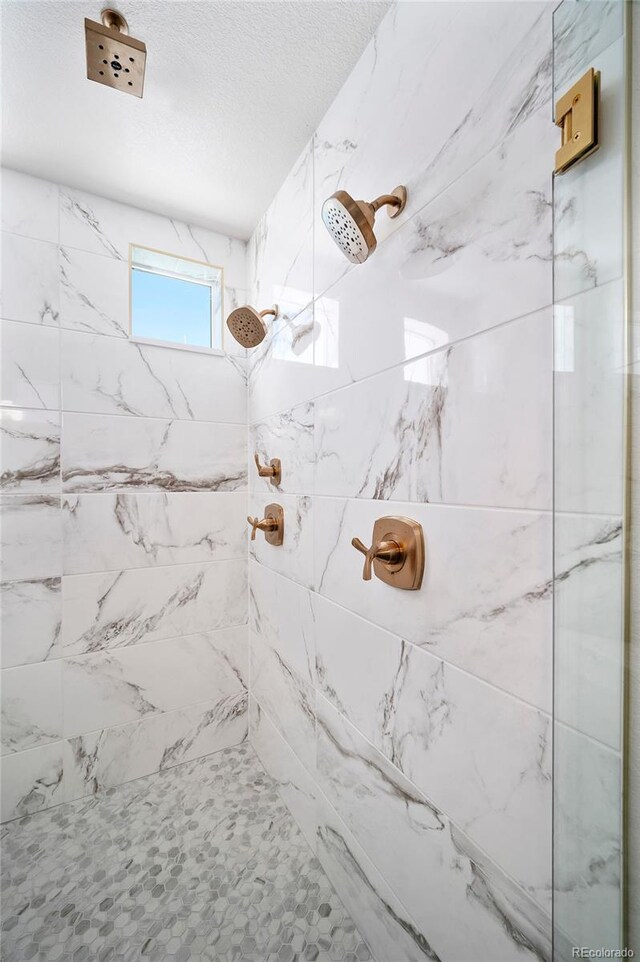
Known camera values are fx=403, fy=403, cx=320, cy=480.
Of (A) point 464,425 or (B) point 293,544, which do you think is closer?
(A) point 464,425

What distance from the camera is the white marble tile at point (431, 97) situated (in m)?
0.59

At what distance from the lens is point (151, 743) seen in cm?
157

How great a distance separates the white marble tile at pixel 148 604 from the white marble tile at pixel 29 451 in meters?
Answer: 0.35

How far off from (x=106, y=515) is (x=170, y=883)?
1127 millimetres

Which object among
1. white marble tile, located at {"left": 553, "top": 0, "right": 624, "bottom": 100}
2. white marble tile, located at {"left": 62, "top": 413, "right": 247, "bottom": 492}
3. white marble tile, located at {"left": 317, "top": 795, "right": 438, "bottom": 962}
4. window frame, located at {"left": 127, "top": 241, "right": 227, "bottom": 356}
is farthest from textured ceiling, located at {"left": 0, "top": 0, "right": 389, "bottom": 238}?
white marble tile, located at {"left": 317, "top": 795, "right": 438, "bottom": 962}

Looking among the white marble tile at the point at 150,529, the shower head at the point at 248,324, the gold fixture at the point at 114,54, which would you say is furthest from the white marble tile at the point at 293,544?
the gold fixture at the point at 114,54

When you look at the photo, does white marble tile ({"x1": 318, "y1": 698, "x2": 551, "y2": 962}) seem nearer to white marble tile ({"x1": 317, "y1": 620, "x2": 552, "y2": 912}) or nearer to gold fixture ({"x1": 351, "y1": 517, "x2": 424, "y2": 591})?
white marble tile ({"x1": 317, "y1": 620, "x2": 552, "y2": 912})

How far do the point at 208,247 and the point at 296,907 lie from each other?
224 centimetres

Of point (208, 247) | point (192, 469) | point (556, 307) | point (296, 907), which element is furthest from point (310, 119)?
point (296, 907)

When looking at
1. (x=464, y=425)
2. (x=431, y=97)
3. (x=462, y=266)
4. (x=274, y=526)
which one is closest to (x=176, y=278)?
(x=274, y=526)

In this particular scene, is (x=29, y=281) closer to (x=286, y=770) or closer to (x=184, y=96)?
(x=184, y=96)

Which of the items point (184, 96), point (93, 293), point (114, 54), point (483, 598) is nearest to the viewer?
point (483, 598)

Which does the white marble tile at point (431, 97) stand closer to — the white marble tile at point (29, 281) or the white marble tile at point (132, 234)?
the white marble tile at point (132, 234)
